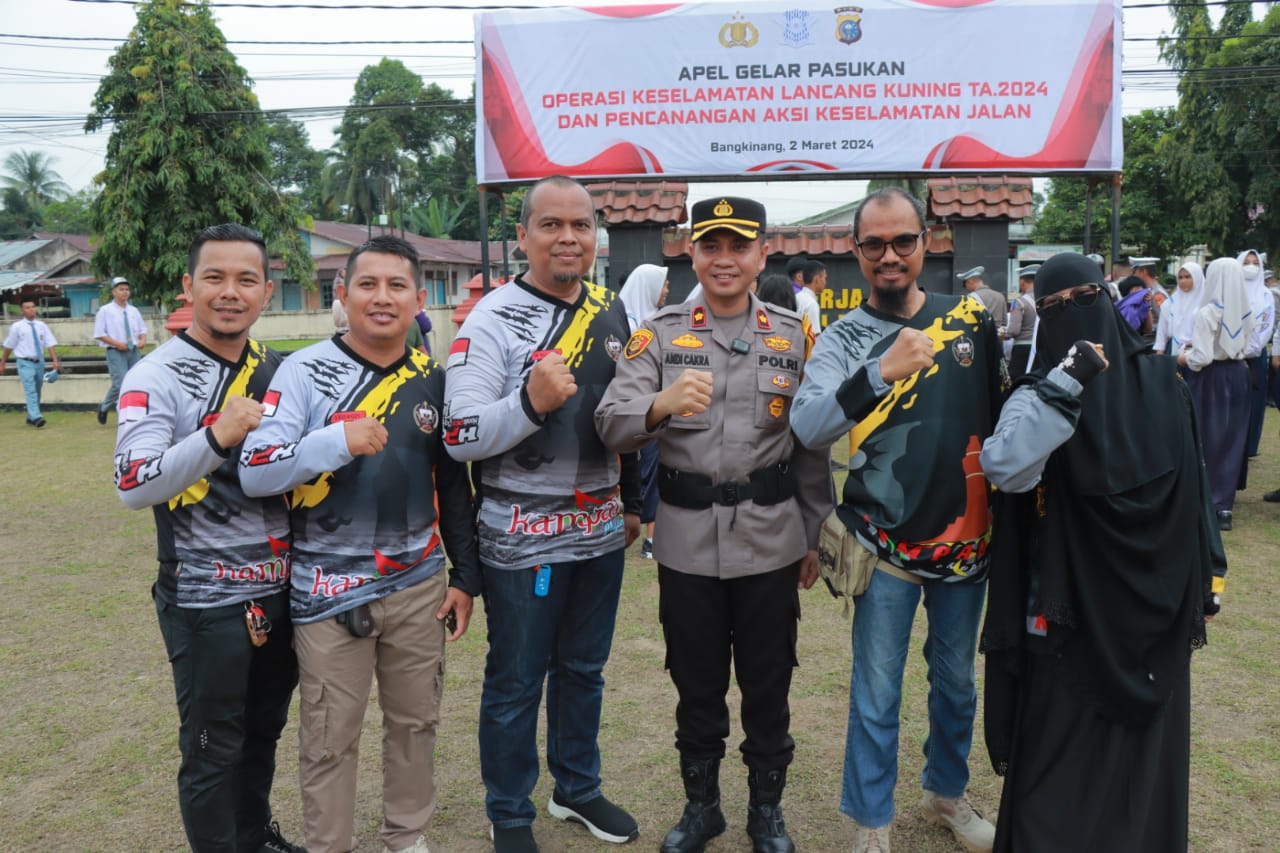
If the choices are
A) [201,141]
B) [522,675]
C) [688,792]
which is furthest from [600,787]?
[201,141]

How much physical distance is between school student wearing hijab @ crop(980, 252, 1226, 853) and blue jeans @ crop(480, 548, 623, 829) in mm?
1214

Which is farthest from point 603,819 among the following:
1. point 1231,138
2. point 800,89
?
point 1231,138

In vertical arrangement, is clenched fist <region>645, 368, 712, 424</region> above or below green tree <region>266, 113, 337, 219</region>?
below

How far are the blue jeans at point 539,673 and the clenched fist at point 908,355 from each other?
1098mm

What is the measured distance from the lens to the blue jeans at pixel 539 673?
290 centimetres

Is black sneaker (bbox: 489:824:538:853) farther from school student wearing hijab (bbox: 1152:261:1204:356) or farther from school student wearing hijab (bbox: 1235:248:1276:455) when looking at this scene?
school student wearing hijab (bbox: 1152:261:1204:356)

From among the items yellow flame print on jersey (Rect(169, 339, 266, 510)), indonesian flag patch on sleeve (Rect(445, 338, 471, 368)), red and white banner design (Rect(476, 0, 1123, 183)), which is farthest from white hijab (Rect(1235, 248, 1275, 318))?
yellow flame print on jersey (Rect(169, 339, 266, 510))

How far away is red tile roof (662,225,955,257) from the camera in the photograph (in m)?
9.27

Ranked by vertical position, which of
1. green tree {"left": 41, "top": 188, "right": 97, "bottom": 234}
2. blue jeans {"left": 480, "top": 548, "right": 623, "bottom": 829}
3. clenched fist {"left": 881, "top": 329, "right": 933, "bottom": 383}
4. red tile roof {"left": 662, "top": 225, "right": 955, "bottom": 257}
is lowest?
blue jeans {"left": 480, "top": 548, "right": 623, "bottom": 829}

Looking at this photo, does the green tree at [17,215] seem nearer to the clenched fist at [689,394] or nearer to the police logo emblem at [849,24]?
the police logo emblem at [849,24]

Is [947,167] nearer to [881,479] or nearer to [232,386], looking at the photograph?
[881,479]

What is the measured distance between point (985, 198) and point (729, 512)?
24.0 feet

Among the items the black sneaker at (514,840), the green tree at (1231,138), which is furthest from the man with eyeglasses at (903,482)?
the green tree at (1231,138)

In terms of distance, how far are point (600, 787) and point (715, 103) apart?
25.0ft
